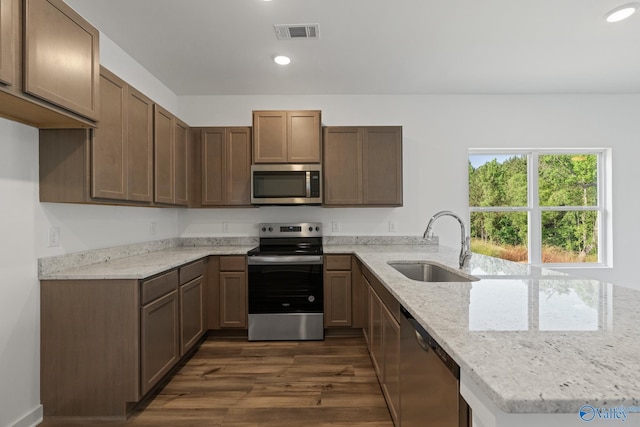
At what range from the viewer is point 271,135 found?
11.4 ft

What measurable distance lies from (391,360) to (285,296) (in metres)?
1.55

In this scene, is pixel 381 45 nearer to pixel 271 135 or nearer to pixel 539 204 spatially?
pixel 271 135

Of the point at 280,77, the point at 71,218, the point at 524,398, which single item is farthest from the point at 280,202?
the point at 524,398

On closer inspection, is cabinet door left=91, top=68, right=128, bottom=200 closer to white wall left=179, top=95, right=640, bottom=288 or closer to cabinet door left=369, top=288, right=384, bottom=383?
white wall left=179, top=95, right=640, bottom=288

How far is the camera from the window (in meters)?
3.95

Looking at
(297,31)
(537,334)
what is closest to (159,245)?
(297,31)

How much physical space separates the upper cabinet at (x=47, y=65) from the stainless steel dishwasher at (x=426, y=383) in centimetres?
194

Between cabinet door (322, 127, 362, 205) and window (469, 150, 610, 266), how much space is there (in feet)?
4.79

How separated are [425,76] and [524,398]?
3.29 meters

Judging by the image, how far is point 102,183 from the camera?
2.08 metres

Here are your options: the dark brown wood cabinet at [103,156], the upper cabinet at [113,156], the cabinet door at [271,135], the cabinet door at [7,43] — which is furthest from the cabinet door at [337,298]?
the cabinet door at [7,43]

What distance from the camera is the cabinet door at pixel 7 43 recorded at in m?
1.35

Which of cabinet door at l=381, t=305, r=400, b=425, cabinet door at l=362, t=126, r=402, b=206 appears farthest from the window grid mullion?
cabinet door at l=381, t=305, r=400, b=425

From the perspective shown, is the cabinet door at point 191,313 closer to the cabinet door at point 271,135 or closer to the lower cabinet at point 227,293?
the lower cabinet at point 227,293
